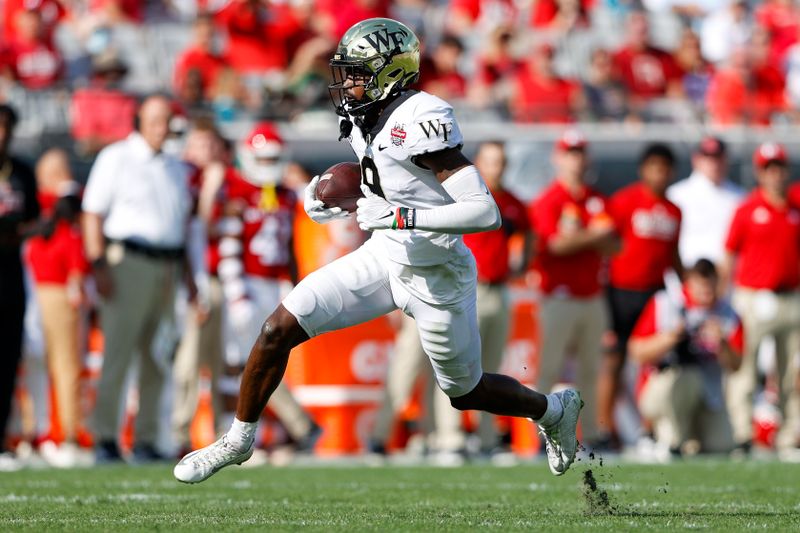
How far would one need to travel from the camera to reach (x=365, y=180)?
549cm

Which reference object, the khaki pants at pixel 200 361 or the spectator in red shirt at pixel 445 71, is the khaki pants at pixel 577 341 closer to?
the khaki pants at pixel 200 361

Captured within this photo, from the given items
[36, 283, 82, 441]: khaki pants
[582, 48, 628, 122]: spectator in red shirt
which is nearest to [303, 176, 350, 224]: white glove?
[36, 283, 82, 441]: khaki pants

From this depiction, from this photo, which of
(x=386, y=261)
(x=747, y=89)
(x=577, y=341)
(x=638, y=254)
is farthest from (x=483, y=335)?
(x=747, y=89)

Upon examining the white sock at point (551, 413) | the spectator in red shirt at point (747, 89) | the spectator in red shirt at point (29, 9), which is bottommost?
the white sock at point (551, 413)

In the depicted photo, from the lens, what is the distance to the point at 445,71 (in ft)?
44.0

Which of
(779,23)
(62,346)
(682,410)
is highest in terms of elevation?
(779,23)

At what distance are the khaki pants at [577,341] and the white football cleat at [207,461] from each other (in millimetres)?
4113

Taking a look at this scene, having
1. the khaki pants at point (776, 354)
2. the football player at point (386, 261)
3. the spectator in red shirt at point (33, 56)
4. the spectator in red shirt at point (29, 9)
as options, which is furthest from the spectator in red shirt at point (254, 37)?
the football player at point (386, 261)

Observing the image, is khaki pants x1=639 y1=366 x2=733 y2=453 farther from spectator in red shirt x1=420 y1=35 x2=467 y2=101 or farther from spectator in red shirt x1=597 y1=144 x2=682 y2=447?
spectator in red shirt x1=420 y1=35 x2=467 y2=101

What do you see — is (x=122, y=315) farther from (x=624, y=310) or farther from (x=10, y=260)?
(x=624, y=310)

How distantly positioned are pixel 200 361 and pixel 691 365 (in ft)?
10.3

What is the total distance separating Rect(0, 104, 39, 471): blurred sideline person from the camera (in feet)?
26.4

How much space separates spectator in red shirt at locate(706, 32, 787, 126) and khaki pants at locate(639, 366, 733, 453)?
4203 mm

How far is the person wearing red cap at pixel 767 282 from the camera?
9.91 m
